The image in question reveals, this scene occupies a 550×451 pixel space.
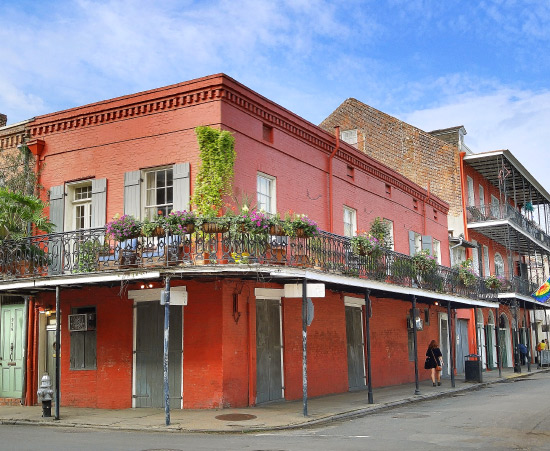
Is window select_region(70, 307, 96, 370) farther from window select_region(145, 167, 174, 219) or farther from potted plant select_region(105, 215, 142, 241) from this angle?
potted plant select_region(105, 215, 142, 241)

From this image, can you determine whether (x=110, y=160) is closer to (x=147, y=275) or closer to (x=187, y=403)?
(x=147, y=275)

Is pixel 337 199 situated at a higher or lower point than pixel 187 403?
higher

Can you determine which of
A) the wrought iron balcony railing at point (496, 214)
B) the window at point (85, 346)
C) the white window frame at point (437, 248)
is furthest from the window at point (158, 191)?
the wrought iron balcony railing at point (496, 214)

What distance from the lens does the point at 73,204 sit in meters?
15.4

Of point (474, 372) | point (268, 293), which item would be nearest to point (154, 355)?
point (268, 293)

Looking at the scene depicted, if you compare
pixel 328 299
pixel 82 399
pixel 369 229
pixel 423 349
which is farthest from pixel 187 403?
pixel 423 349

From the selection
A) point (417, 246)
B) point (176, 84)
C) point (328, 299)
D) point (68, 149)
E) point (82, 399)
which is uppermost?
point (176, 84)

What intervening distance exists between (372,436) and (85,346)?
7454 mm

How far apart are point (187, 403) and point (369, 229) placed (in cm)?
839

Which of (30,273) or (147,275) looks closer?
(147,275)

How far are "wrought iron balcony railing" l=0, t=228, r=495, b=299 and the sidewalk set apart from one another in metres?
2.71

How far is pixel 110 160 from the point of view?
14742mm

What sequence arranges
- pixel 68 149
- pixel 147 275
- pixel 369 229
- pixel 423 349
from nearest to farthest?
pixel 147 275
pixel 68 149
pixel 369 229
pixel 423 349

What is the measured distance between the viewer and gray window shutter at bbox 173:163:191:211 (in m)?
13.6
